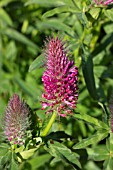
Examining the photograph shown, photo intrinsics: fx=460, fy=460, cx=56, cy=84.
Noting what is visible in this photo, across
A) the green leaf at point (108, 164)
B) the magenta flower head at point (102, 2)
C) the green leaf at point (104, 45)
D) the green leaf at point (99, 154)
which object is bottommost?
the green leaf at point (108, 164)

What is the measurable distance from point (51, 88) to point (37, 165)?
958 millimetres

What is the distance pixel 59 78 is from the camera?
1.98m

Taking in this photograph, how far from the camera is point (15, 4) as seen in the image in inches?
142

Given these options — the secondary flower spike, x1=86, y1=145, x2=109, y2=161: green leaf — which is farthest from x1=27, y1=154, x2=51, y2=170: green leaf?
the secondary flower spike

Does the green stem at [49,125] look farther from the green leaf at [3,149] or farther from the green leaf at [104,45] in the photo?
the green leaf at [104,45]

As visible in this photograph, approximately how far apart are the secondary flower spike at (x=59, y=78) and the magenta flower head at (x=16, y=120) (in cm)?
11

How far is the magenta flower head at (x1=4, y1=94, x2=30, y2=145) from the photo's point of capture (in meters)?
2.07

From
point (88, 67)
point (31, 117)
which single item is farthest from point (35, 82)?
point (31, 117)

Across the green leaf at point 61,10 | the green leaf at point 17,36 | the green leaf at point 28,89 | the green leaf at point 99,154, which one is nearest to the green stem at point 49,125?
the green leaf at point 99,154

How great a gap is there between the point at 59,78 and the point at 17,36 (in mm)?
1572

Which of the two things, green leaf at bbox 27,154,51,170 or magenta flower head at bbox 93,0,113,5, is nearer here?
magenta flower head at bbox 93,0,113,5

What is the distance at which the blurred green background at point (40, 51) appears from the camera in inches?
110

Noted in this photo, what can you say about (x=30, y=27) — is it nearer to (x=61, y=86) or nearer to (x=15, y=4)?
(x=15, y=4)

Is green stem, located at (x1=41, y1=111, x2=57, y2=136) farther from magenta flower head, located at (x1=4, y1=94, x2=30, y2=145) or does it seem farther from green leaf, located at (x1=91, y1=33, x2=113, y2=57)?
green leaf, located at (x1=91, y1=33, x2=113, y2=57)
